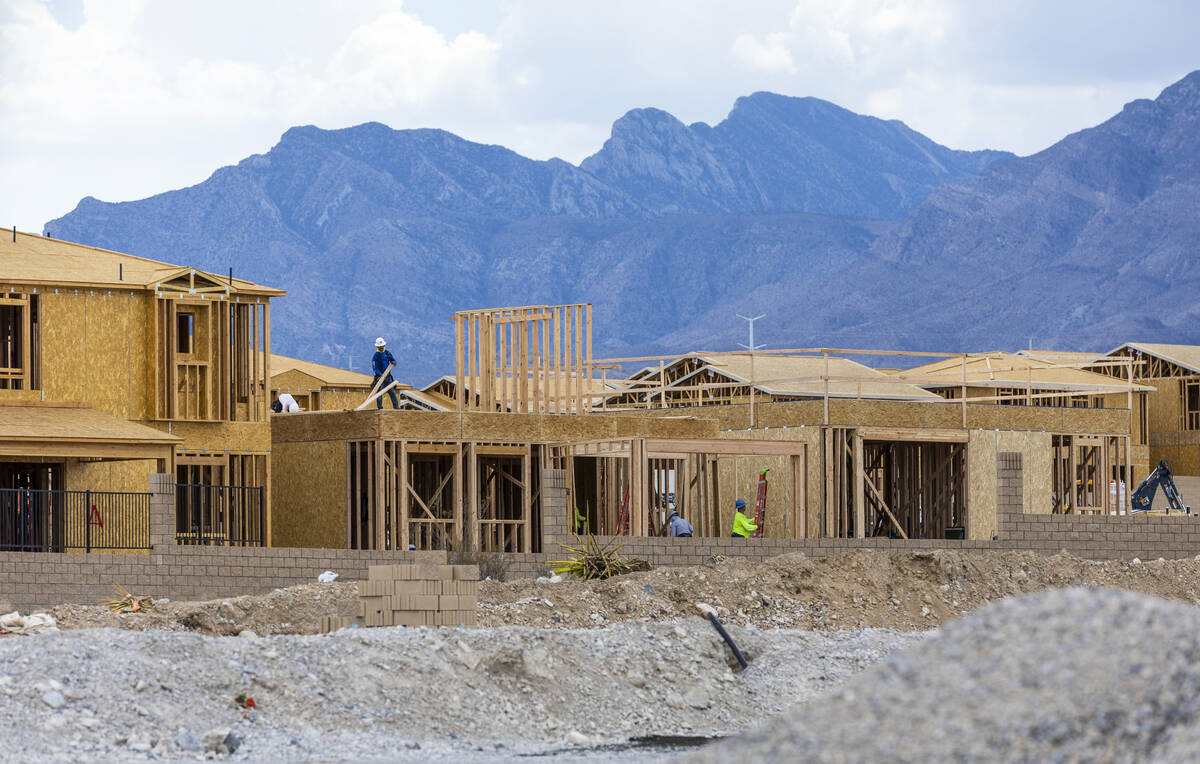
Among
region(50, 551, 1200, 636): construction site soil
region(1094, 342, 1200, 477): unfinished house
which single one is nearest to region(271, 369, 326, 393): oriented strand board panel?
region(50, 551, 1200, 636): construction site soil

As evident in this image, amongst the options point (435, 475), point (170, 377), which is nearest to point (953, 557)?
point (435, 475)

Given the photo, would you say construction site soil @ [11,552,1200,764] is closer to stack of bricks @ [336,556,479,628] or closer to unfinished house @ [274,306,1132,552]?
stack of bricks @ [336,556,479,628]

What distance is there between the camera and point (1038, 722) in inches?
371

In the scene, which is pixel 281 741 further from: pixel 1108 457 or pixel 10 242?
pixel 1108 457

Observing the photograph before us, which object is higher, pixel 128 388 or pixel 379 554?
pixel 128 388

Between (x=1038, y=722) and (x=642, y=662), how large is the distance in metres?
9.42

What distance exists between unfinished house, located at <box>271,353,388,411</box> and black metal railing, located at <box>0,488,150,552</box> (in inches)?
785

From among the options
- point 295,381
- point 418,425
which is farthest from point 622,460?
point 295,381

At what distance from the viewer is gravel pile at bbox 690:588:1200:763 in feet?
30.5

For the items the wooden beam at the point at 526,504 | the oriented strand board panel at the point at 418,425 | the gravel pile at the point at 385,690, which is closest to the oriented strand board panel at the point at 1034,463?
the wooden beam at the point at 526,504

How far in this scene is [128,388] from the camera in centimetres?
2777

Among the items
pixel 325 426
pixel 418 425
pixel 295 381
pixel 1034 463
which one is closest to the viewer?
pixel 418 425

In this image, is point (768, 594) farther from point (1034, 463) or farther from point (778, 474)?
point (1034, 463)

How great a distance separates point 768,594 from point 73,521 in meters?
10.8
